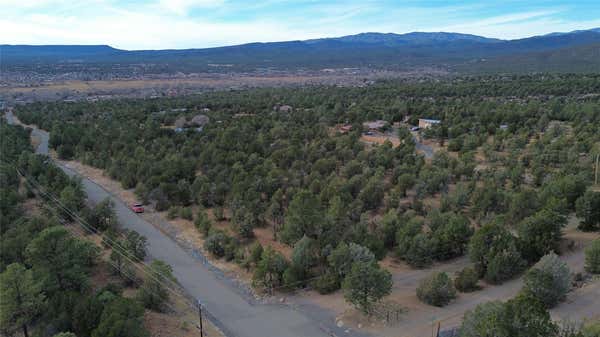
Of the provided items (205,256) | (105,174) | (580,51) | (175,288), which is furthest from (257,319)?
(580,51)

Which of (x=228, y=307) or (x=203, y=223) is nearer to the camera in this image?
(x=228, y=307)

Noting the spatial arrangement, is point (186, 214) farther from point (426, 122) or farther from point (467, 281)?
point (426, 122)

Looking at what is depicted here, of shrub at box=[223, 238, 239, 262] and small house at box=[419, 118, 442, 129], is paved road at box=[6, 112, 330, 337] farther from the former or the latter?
small house at box=[419, 118, 442, 129]

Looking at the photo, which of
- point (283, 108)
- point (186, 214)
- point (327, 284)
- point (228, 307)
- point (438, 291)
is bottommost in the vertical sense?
point (228, 307)

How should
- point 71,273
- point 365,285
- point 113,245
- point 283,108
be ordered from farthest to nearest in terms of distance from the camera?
1. point 283,108
2. point 113,245
3. point 71,273
4. point 365,285

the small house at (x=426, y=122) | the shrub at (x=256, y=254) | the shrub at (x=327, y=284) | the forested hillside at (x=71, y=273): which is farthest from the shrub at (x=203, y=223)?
the small house at (x=426, y=122)

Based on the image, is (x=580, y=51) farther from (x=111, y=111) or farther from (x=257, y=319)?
(x=257, y=319)

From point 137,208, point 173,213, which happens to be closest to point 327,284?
point 173,213
